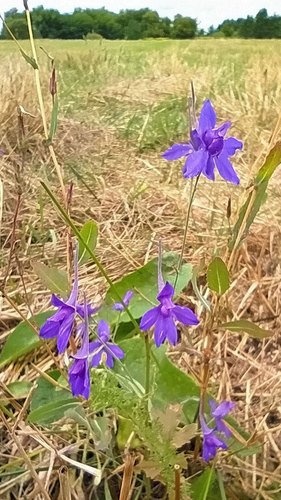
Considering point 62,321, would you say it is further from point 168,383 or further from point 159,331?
point 168,383

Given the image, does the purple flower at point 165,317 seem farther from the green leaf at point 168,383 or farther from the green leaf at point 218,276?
the green leaf at point 168,383

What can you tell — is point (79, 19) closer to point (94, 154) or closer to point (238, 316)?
point (94, 154)

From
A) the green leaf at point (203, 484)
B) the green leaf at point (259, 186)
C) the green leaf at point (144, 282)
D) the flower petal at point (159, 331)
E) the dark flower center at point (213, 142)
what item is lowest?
the green leaf at point (203, 484)

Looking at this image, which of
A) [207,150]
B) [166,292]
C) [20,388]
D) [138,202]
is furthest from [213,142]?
[138,202]

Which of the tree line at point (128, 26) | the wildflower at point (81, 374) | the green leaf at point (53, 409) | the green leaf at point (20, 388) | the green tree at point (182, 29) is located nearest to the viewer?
the wildflower at point (81, 374)

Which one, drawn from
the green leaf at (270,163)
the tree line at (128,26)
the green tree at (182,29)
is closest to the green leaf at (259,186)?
the green leaf at (270,163)

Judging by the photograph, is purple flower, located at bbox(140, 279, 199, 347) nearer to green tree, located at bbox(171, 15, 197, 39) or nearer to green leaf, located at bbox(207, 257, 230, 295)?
green leaf, located at bbox(207, 257, 230, 295)
